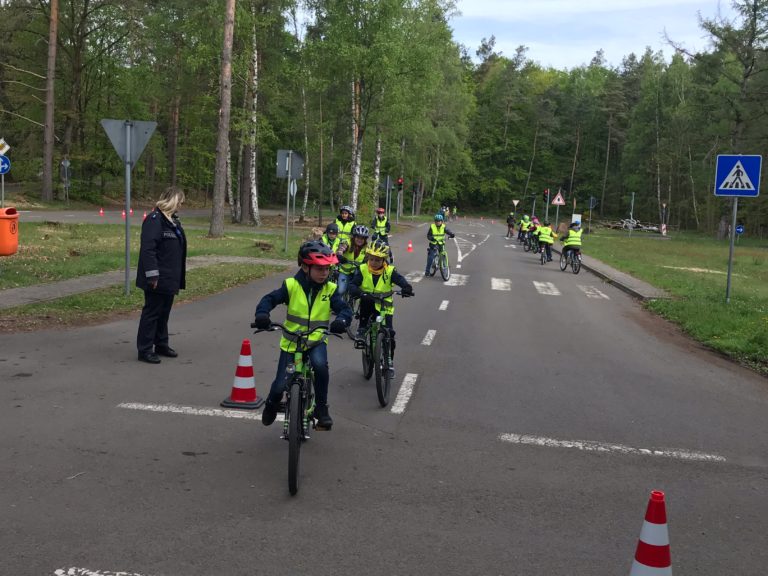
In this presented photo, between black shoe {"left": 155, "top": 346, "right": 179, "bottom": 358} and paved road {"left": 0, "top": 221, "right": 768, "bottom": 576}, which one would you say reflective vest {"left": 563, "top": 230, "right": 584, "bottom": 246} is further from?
black shoe {"left": 155, "top": 346, "right": 179, "bottom": 358}

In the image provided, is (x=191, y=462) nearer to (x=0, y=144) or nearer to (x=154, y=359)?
(x=154, y=359)

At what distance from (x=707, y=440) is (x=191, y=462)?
437 cm

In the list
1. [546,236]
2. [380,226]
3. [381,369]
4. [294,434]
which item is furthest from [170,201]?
[546,236]

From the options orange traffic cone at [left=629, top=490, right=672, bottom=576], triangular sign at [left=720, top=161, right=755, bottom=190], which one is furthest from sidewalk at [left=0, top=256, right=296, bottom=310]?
triangular sign at [left=720, top=161, right=755, bottom=190]

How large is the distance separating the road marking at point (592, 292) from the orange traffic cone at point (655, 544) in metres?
14.5

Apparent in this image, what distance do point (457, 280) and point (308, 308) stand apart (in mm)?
13995

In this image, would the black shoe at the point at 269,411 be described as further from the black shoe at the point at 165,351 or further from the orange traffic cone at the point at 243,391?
the black shoe at the point at 165,351

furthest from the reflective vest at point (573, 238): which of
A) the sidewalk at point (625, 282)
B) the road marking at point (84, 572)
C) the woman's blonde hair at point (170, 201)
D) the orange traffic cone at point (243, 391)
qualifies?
the road marking at point (84, 572)

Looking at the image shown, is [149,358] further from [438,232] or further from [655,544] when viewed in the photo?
[438,232]

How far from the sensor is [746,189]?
13.7m

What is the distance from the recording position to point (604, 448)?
223 inches

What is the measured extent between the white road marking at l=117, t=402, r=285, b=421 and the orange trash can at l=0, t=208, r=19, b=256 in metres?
6.71

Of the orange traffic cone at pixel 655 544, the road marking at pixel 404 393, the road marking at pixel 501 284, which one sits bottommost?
the road marking at pixel 404 393

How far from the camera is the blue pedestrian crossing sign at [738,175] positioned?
1352cm
